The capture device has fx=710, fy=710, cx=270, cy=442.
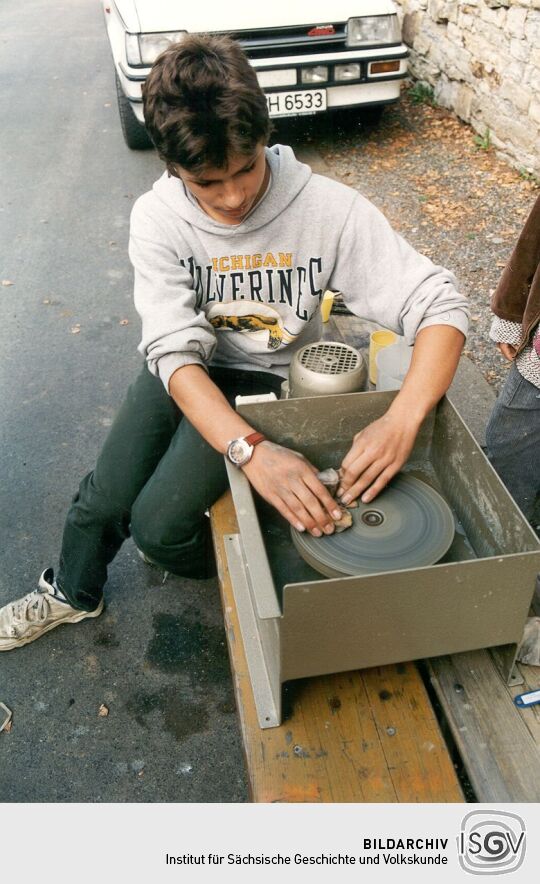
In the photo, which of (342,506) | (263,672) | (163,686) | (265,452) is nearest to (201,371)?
(265,452)

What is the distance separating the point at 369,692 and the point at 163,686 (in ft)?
3.42

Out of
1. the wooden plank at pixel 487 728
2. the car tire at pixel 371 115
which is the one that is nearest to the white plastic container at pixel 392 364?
the wooden plank at pixel 487 728

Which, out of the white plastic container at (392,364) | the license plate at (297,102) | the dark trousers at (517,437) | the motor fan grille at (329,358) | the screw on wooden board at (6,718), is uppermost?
the motor fan grille at (329,358)

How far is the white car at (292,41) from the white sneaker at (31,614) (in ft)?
13.1

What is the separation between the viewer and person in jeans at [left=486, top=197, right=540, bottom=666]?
2004 mm

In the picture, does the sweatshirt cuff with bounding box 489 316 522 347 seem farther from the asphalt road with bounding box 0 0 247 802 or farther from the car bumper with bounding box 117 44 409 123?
the car bumper with bounding box 117 44 409 123

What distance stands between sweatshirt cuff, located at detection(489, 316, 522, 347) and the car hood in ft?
12.6

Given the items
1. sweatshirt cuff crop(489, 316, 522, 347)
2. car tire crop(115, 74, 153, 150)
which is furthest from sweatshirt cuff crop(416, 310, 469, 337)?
car tire crop(115, 74, 153, 150)

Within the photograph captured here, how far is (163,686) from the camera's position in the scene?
222 centimetres

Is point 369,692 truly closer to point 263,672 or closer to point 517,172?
point 263,672

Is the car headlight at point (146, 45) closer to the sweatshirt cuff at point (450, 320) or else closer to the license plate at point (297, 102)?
the license plate at point (297, 102)

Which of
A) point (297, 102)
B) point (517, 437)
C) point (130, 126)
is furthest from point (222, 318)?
point (130, 126)

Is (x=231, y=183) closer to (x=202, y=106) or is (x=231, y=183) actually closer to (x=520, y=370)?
(x=202, y=106)

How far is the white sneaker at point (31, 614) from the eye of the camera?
226 cm
